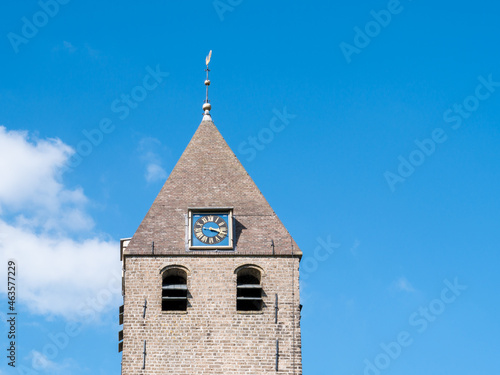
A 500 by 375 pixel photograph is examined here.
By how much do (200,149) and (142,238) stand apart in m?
4.57

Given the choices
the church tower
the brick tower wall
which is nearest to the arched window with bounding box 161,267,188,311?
the church tower

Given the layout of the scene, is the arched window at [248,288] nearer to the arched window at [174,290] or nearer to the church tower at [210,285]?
the church tower at [210,285]

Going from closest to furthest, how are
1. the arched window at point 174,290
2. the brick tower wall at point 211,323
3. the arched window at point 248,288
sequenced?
the brick tower wall at point 211,323
the arched window at point 174,290
the arched window at point 248,288

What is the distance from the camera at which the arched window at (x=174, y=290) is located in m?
38.4

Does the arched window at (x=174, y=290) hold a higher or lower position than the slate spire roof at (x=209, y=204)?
lower

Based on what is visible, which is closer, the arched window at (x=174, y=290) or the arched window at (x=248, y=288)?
the arched window at (x=174, y=290)

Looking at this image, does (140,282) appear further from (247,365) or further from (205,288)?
(247,365)

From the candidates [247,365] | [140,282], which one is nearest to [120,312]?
[140,282]

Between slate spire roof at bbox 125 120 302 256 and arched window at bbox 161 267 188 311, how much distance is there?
0.71 meters

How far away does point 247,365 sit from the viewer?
122 ft

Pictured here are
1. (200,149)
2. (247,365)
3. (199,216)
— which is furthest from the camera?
(200,149)

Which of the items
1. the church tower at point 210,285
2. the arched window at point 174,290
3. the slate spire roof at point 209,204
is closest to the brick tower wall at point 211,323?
the church tower at point 210,285

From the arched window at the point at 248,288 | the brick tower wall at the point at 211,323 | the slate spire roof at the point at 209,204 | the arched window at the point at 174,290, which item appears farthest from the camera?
the slate spire roof at the point at 209,204

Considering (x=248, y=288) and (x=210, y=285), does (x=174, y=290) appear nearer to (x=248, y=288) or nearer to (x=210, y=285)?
(x=210, y=285)
